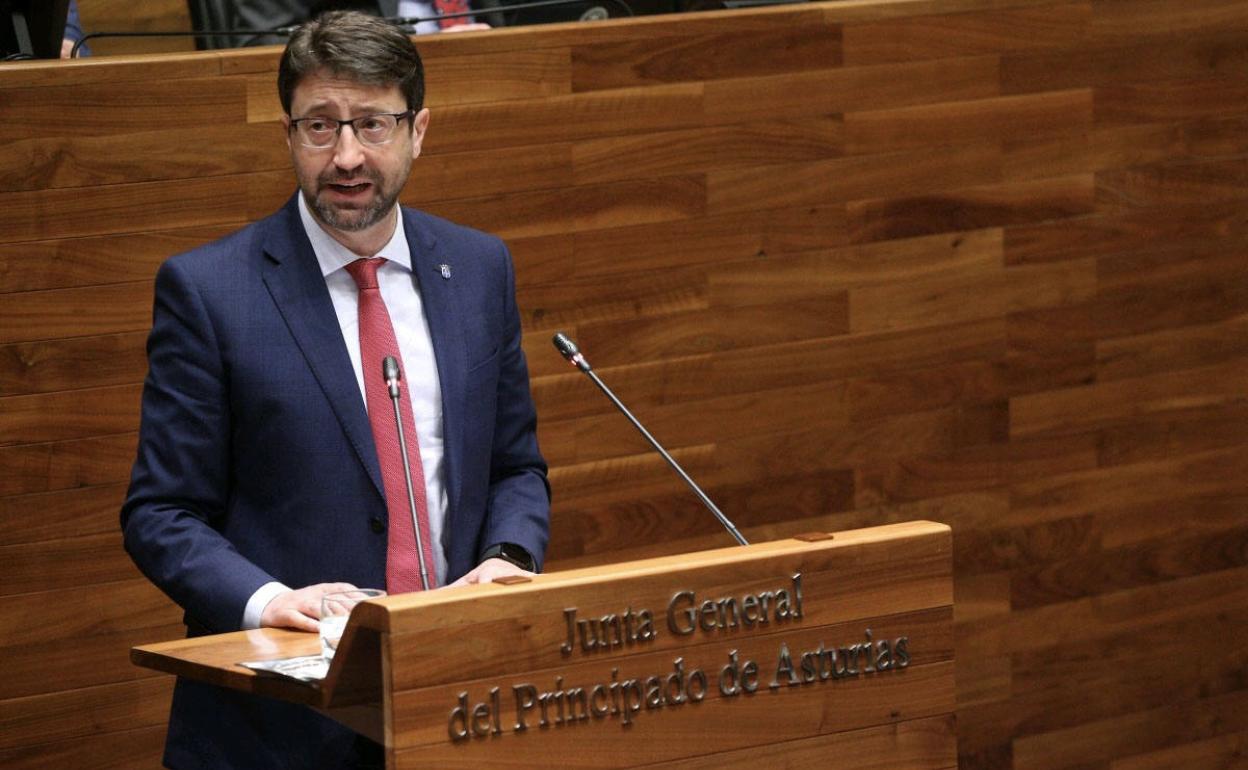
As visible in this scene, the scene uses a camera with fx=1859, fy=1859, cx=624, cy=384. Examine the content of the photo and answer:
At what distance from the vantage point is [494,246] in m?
1.25

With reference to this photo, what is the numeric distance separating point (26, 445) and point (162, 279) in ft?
1.43

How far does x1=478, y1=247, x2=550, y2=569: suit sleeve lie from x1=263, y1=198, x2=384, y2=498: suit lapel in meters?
0.12

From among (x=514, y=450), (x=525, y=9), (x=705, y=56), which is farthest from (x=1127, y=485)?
(x=514, y=450)

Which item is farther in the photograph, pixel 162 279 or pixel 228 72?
pixel 228 72

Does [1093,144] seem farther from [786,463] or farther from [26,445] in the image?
[26,445]

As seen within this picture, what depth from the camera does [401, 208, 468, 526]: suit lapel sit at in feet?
3.77

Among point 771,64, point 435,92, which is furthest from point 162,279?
point 771,64

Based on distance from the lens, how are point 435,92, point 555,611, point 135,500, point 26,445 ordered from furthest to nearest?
1. point 435,92
2. point 26,445
3. point 135,500
4. point 555,611

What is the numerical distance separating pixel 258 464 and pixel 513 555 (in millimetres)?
167

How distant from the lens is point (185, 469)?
3.61ft

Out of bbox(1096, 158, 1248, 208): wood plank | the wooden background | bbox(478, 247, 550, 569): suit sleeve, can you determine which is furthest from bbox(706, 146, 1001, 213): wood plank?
bbox(478, 247, 550, 569): suit sleeve

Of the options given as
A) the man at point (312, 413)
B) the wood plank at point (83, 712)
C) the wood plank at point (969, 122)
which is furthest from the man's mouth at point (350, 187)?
the wood plank at point (969, 122)

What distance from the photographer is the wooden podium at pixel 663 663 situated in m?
0.90

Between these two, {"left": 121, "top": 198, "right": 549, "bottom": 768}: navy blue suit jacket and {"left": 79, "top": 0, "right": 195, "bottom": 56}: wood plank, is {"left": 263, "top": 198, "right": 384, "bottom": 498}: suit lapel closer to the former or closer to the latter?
{"left": 121, "top": 198, "right": 549, "bottom": 768}: navy blue suit jacket
